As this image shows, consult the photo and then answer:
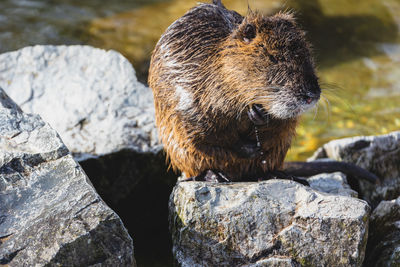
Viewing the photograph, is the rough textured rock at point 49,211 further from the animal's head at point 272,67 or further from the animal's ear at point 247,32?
the animal's ear at point 247,32

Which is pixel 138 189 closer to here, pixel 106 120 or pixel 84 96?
pixel 106 120

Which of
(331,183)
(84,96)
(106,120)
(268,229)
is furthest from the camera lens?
(84,96)

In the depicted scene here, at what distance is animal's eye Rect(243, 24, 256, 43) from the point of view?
296 cm

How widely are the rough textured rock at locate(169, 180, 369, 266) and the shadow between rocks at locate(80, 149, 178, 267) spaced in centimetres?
89

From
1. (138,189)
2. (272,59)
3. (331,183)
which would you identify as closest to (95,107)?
(138,189)

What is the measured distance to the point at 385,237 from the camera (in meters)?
2.99

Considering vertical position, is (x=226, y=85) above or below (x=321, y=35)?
above

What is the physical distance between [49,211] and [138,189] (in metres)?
1.34

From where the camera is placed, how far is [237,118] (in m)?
3.08

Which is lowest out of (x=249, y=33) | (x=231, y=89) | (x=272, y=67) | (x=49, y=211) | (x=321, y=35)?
(x=321, y=35)

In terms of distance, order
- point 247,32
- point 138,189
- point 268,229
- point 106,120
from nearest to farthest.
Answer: point 268,229, point 247,32, point 138,189, point 106,120

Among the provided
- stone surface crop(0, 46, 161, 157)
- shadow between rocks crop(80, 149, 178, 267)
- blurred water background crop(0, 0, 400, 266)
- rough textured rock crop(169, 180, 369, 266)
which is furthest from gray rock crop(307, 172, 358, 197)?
blurred water background crop(0, 0, 400, 266)

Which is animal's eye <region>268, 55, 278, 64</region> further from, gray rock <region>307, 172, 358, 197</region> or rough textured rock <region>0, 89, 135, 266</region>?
rough textured rock <region>0, 89, 135, 266</region>

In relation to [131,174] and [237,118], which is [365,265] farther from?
[131,174]
